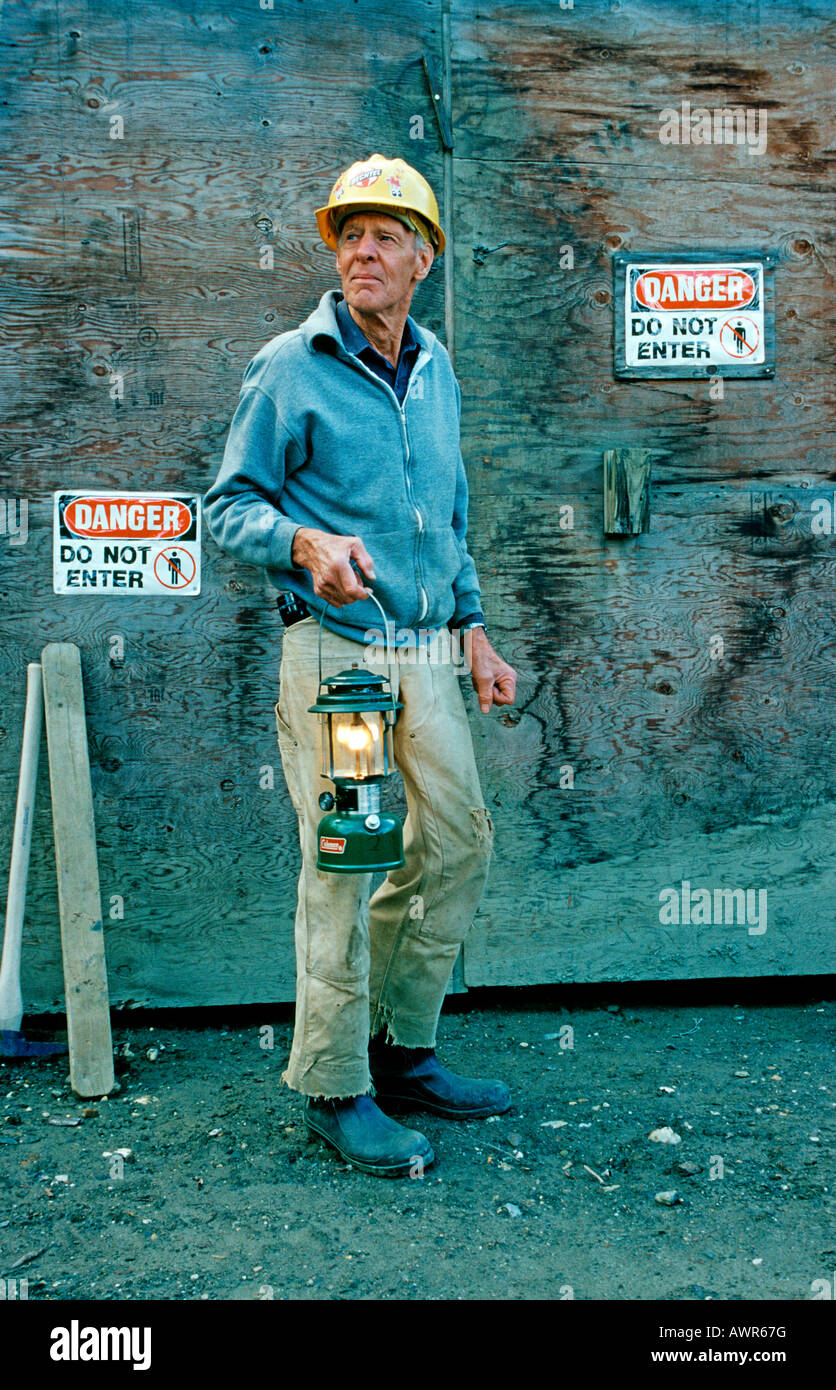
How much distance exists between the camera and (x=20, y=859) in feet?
12.2

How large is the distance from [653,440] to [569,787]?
1.29m

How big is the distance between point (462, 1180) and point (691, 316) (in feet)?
9.84

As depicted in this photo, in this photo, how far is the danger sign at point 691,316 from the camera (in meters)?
4.04

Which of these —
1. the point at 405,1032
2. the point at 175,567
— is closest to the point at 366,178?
the point at 175,567

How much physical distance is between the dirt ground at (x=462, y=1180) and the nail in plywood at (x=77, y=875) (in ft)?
0.50

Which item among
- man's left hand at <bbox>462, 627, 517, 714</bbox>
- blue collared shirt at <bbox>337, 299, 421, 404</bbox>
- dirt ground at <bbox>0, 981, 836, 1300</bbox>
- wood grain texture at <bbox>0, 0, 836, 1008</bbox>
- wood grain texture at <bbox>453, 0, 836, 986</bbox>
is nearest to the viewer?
dirt ground at <bbox>0, 981, 836, 1300</bbox>

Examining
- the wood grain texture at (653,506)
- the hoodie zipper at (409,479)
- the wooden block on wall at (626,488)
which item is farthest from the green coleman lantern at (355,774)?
the wooden block on wall at (626,488)

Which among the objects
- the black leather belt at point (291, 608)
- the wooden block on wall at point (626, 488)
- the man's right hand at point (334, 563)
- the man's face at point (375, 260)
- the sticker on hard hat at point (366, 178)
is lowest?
Result: the black leather belt at point (291, 608)

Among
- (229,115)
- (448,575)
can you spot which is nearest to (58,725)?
(448,575)

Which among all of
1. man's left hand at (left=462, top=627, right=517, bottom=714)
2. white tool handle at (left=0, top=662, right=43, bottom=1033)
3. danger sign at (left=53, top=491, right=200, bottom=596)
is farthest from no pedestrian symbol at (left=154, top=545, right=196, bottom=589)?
man's left hand at (left=462, top=627, right=517, bottom=714)

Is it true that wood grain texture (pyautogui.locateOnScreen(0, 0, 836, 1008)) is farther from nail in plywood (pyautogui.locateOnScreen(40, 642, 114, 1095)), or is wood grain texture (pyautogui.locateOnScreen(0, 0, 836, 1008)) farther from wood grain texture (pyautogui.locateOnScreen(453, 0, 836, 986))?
nail in plywood (pyautogui.locateOnScreen(40, 642, 114, 1095))

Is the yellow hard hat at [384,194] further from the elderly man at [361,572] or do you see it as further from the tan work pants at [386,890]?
the tan work pants at [386,890]

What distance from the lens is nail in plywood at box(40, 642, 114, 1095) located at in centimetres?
345

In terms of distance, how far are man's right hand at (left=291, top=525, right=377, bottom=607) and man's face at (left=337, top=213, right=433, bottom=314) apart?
28.0 inches
